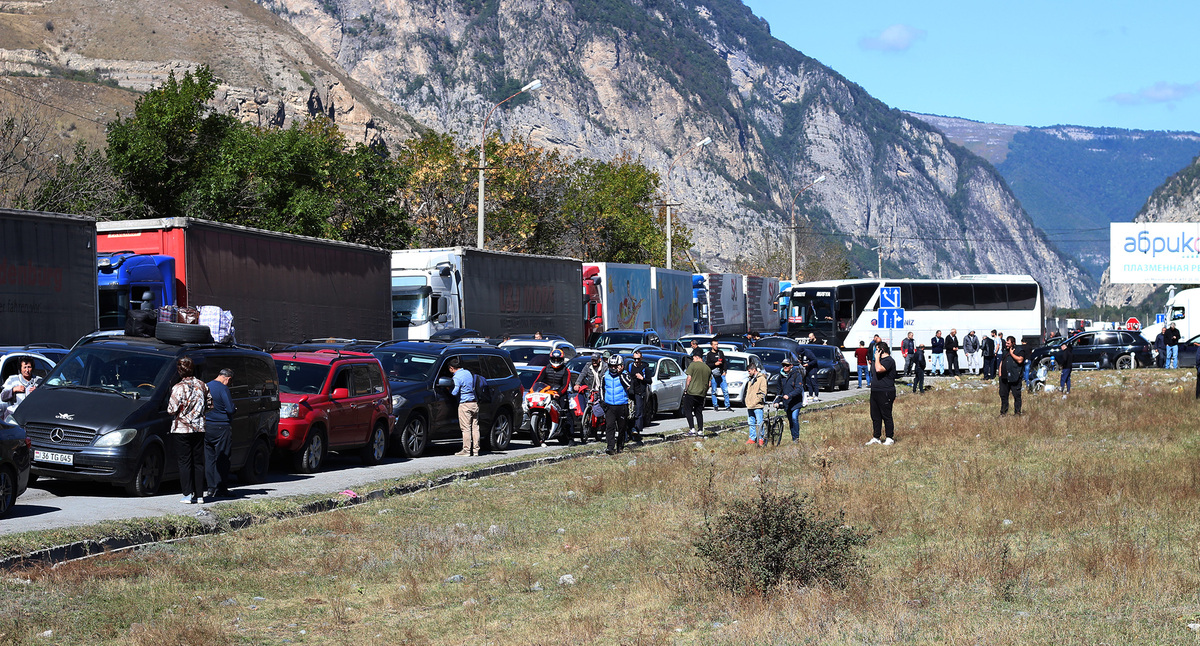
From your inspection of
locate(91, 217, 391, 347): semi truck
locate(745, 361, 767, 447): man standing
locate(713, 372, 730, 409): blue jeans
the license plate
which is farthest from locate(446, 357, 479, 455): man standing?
locate(713, 372, 730, 409): blue jeans

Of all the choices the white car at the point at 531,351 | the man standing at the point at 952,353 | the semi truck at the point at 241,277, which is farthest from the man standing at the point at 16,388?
the man standing at the point at 952,353

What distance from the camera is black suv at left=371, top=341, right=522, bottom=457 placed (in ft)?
66.5

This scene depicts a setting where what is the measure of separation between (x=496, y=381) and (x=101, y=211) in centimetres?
2682

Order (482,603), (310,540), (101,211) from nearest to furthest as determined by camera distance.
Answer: (482,603)
(310,540)
(101,211)

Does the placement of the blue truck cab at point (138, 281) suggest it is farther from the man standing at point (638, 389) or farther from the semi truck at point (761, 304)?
the semi truck at point (761, 304)

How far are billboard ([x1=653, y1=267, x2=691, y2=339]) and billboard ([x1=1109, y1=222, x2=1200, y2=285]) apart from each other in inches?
1922

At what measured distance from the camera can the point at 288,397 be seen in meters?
17.5

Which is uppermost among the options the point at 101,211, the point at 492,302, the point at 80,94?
the point at 80,94

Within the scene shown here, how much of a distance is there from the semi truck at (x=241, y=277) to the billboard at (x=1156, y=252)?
7281 centimetres

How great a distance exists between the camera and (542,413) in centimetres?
2333

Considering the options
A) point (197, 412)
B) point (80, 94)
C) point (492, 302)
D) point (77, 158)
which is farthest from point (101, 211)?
point (80, 94)

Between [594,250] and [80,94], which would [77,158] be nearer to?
[594,250]

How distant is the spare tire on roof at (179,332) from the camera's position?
15200 mm

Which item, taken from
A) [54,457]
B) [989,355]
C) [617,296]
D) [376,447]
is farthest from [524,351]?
[989,355]
